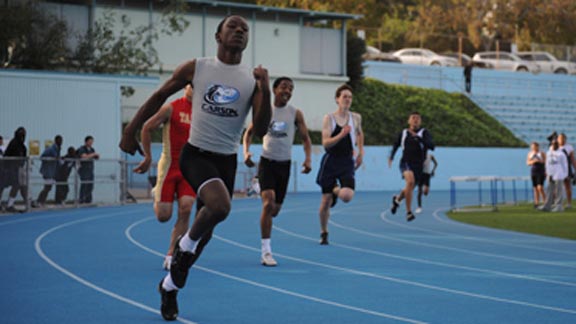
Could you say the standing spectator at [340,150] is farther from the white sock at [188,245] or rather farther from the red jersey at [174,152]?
the white sock at [188,245]

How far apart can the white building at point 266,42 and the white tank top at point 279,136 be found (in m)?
30.5

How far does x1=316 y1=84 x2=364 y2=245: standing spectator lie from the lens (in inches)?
597

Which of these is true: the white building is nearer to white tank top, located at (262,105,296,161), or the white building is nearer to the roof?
the roof

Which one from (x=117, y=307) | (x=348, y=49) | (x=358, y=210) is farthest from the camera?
(x=348, y=49)

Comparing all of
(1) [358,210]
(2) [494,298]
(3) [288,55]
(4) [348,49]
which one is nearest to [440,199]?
(1) [358,210]

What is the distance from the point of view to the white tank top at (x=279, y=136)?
43.8ft

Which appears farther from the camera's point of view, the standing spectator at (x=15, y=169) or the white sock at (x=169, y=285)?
the standing spectator at (x=15, y=169)

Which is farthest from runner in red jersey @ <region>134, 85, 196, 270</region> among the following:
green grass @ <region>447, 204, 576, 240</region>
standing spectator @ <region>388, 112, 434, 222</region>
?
standing spectator @ <region>388, 112, 434, 222</region>

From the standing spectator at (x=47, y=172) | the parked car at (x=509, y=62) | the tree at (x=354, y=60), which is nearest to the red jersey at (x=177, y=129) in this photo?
the standing spectator at (x=47, y=172)

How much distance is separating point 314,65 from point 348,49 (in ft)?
13.4

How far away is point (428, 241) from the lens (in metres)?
17.0

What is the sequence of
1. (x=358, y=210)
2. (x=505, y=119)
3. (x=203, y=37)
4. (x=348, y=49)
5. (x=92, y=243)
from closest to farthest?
1. (x=92, y=243)
2. (x=358, y=210)
3. (x=203, y=37)
4. (x=348, y=49)
5. (x=505, y=119)

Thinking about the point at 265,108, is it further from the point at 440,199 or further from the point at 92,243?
the point at 440,199

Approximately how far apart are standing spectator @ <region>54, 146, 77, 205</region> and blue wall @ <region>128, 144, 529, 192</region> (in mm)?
12352
